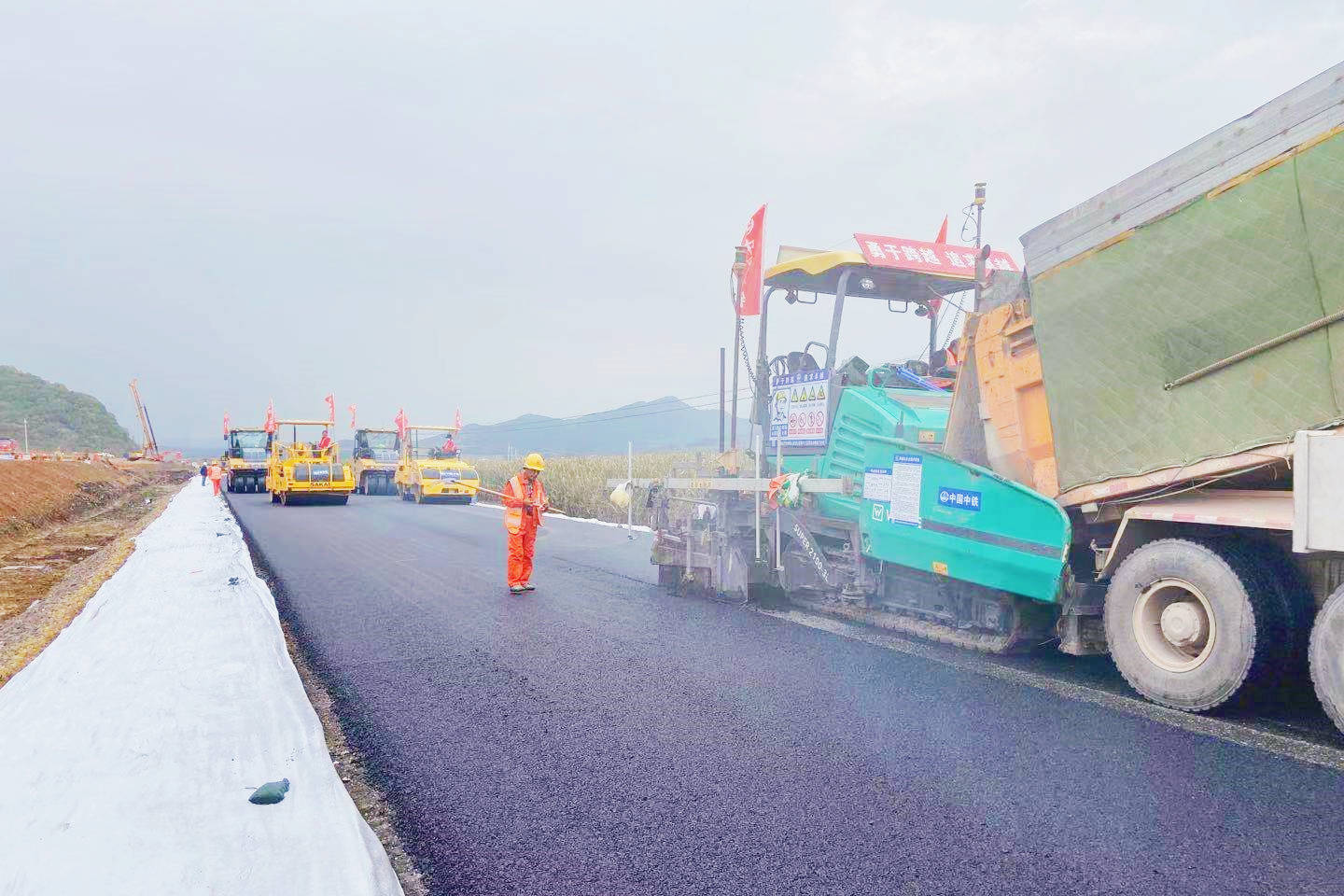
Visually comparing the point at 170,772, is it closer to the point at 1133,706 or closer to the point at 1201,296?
the point at 1133,706

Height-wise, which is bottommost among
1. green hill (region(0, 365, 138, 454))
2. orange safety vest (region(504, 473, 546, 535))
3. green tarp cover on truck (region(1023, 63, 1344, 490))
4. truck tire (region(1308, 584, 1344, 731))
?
truck tire (region(1308, 584, 1344, 731))

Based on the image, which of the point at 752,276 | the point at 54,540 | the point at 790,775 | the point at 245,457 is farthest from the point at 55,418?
the point at 790,775

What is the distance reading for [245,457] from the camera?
2975 centimetres

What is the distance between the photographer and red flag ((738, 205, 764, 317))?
736 cm

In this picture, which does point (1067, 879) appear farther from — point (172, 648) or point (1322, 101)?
point (172, 648)

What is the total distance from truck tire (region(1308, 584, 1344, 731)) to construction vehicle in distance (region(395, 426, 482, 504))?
2002 centimetres

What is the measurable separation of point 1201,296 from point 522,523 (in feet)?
19.0

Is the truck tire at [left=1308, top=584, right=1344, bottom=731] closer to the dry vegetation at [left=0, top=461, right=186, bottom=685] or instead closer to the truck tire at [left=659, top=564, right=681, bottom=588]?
the truck tire at [left=659, top=564, right=681, bottom=588]

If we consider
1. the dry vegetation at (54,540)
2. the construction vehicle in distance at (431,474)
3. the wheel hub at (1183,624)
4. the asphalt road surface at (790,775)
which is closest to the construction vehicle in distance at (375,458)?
the construction vehicle in distance at (431,474)

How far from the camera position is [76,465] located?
103ft

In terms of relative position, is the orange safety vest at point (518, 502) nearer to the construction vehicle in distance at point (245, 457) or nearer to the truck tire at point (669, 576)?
the truck tire at point (669, 576)

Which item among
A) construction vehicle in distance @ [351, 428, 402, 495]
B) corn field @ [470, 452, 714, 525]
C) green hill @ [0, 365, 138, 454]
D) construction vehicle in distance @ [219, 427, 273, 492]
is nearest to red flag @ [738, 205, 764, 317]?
corn field @ [470, 452, 714, 525]

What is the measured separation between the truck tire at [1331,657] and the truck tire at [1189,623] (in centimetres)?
23

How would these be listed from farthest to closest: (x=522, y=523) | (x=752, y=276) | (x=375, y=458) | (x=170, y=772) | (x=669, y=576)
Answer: (x=375, y=458)
(x=669, y=576)
(x=522, y=523)
(x=752, y=276)
(x=170, y=772)
